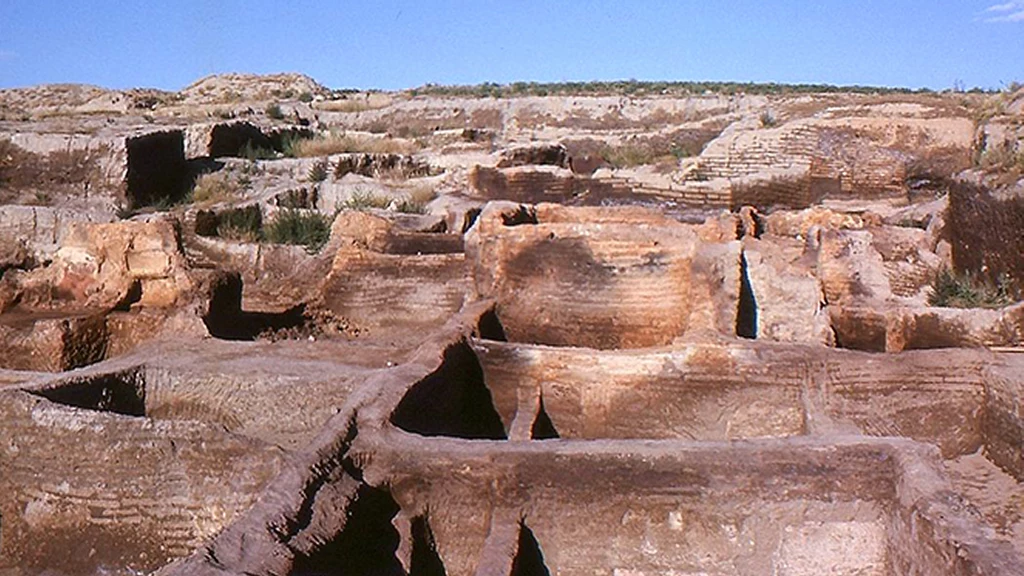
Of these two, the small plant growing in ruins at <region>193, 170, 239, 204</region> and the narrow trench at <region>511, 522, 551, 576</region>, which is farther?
the small plant growing in ruins at <region>193, 170, 239, 204</region>

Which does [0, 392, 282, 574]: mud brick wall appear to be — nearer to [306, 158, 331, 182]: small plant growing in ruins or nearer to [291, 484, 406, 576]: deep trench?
[291, 484, 406, 576]: deep trench

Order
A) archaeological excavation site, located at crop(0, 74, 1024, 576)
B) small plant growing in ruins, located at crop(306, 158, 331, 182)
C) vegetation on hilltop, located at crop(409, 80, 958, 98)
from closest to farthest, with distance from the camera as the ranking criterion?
archaeological excavation site, located at crop(0, 74, 1024, 576), small plant growing in ruins, located at crop(306, 158, 331, 182), vegetation on hilltop, located at crop(409, 80, 958, 98)

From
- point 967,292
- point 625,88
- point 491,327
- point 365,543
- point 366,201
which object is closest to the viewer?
point 365,543

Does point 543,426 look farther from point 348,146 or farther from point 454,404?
point 348,146

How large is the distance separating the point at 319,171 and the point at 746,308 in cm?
1007

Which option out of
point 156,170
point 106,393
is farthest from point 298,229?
point 106,393

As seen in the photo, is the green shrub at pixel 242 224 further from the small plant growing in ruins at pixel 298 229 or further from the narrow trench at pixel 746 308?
the narrow trench at pixel 746 308

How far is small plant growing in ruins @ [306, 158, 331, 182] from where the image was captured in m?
15.7

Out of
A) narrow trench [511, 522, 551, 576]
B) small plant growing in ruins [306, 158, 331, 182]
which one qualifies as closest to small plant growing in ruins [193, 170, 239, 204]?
small plant growing in ruins [306, 158, 331, 182]

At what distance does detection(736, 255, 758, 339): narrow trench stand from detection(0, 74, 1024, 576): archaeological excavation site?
0.21 feet

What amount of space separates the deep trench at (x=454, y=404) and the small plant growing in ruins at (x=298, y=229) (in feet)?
19.4

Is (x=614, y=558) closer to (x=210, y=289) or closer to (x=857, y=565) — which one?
(x=857, y=565)

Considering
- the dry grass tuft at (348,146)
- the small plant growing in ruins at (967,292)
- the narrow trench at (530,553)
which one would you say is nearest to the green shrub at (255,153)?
the dry grass tuft at (348,146)

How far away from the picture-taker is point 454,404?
5.69 meters
